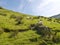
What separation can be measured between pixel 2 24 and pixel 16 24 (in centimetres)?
559

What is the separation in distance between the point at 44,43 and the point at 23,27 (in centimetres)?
1713

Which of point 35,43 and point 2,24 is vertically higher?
point 2,24

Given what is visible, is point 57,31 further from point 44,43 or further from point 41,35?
point 44,43

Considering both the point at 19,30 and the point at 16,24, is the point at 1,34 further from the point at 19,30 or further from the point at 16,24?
the point at 16,24

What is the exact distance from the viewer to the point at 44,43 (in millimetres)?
57531

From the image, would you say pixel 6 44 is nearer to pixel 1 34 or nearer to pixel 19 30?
pixel 1 34

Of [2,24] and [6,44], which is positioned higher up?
[2,24]

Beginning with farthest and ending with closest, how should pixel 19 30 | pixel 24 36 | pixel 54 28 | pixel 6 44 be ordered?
1. pixel 54 28
2. pixel 19 30
3. pixel 24 36
4. pixel 6 44

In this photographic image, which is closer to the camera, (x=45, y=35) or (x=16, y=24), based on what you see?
(x=45, y=35)

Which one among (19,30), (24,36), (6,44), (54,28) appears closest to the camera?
(6,44)

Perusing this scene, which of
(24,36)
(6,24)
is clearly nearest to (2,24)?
(6,24)

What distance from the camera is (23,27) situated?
73.0 metres

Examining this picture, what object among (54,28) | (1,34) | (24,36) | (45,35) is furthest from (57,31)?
(1,34)

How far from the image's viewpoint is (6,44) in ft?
181
